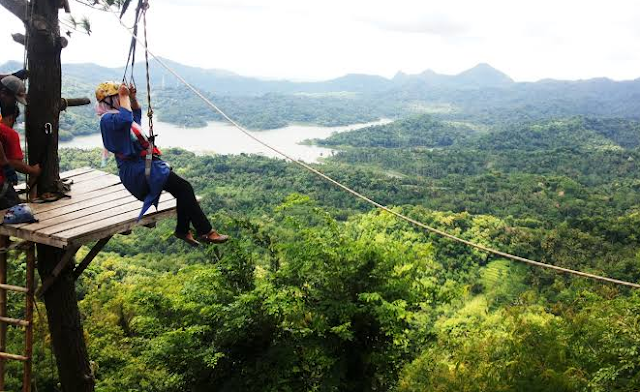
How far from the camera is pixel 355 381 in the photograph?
5.88 meters

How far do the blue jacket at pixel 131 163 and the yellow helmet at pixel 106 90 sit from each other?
119 millimetres

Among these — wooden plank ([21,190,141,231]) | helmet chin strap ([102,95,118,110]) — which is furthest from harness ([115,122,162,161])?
wooden plank ([21,190,141,231])

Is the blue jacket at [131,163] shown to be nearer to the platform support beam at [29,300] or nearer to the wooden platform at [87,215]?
the wooden platform at [87,215]

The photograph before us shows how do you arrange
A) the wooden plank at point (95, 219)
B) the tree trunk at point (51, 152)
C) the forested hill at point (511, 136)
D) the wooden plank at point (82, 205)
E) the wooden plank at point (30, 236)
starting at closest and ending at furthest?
1. the wooden plank at point (30, 236)
2. the wooden plank at point (95, 219)
3. the wooden plank at point (82, 205)
4. the tree trunk at point (51, 152)
5. the forested hill at point (511, 136)

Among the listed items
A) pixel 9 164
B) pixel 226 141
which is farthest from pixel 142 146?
pixel 226 141

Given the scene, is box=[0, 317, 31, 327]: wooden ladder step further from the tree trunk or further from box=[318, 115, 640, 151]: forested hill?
box=[318, 115, 640, 151]: forested hill

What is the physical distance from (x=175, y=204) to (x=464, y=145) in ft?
377

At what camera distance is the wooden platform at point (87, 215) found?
2.80 m

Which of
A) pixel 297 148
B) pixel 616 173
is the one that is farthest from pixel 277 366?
pixel 297 148

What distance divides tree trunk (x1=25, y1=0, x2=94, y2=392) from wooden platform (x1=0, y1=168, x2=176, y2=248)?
27 cm

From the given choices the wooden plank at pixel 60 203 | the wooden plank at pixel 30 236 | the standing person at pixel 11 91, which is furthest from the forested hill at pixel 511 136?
the wooden plank at pixel 30 236

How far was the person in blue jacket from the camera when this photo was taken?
294cm

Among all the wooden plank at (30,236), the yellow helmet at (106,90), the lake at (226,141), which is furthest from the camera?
the lake at (226,141)

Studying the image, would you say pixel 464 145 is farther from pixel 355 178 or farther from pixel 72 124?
pixel 72 124
